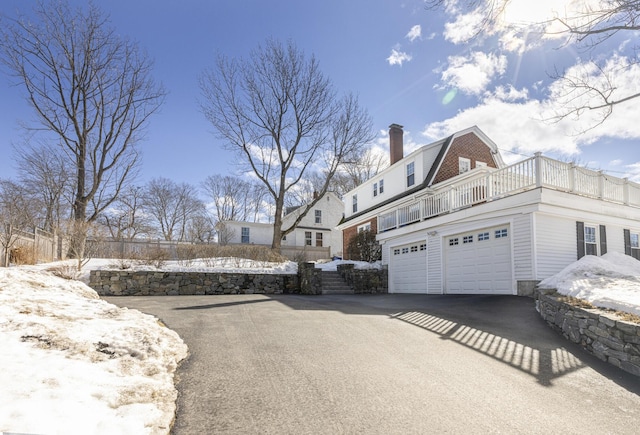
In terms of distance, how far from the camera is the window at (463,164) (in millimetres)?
17820

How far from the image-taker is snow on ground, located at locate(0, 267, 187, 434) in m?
2.24

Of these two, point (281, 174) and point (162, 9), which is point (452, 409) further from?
point (281, 174)

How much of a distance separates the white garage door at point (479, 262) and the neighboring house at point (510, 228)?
0.10 ft

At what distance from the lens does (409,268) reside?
14516 millimetres

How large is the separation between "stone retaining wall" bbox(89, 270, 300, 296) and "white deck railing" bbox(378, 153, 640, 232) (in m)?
6.92

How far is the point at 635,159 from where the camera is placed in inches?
431

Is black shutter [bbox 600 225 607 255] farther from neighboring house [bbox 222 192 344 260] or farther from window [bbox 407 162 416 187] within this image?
neighboring house [bbox 222 192 344 260]

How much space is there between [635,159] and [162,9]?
49.9 ft

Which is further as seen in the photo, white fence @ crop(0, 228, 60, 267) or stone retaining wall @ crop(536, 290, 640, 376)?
white fence @ crop(0, 228, 60, 267)

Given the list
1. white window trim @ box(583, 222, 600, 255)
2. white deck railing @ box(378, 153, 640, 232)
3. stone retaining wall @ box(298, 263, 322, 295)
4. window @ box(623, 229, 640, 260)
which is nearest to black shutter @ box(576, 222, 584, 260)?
white window trim @ box(583, 222, 600, 255)

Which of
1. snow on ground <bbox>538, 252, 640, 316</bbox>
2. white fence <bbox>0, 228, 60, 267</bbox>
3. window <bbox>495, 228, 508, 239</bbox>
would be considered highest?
window <bbox>495, 228, 508, 239</bbox>

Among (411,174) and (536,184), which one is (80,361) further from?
(411,174)

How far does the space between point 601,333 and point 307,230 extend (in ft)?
91.1

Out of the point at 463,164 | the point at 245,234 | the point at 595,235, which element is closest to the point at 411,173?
the point at 463,164
